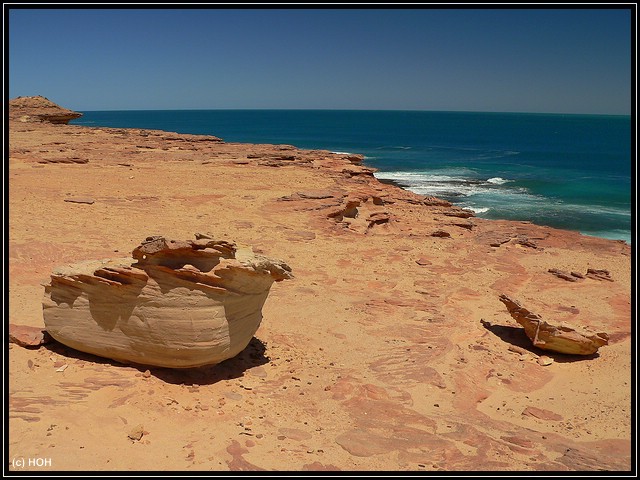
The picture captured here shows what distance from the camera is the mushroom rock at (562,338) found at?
8961 millimetres

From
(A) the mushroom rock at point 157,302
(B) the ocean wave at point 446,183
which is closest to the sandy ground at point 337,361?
(A) the mushroom rock at point 157,302

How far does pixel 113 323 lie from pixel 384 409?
3625 mm

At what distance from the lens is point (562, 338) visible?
29.6 feet

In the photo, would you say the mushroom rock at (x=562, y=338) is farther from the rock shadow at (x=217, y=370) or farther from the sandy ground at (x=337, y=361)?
the rock shadow at (x=217, y=370)

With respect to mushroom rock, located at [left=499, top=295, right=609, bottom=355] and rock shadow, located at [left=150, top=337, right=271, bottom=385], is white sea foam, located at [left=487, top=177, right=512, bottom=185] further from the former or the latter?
rock shadow, located at [left=150, top=337, right=271, bottom=385]

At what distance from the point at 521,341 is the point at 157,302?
6706 mm

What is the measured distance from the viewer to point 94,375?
645cm

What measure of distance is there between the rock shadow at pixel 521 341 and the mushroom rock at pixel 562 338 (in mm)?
86

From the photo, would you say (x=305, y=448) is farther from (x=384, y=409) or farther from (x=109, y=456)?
(x=109, y=456)

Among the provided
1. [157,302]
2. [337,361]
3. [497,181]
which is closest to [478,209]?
[497,181]

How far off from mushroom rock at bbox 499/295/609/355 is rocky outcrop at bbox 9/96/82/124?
41903 millimetres

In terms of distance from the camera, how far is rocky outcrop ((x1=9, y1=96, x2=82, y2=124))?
135 ft

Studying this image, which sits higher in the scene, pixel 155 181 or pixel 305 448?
pixel 155 181
